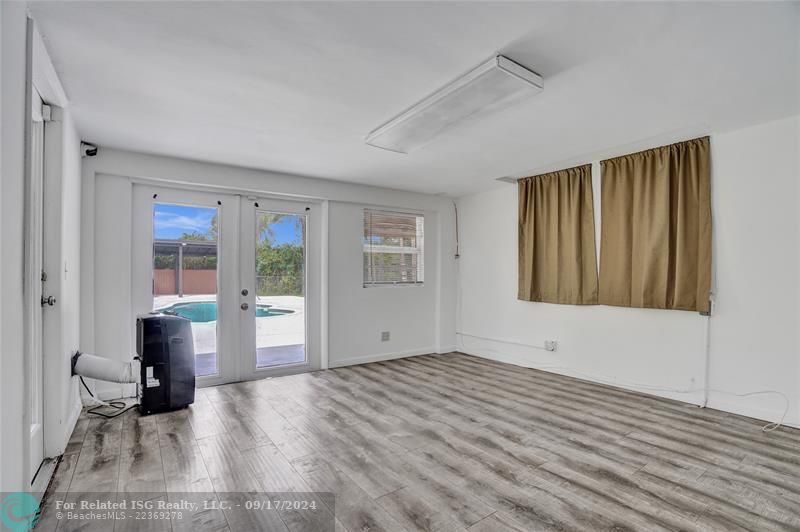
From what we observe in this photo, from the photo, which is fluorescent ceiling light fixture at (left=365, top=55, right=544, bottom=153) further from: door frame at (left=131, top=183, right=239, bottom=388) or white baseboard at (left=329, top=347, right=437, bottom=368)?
white baseboard at (left=329, top=347, right=437, bottom=368)

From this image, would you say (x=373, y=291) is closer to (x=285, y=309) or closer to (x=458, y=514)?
(x=285, y=309)

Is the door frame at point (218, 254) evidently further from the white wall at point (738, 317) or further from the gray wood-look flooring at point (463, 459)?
the white wall at point (738, 317)

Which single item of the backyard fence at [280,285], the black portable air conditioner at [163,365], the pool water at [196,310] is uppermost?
the backyard fence at [280,285]

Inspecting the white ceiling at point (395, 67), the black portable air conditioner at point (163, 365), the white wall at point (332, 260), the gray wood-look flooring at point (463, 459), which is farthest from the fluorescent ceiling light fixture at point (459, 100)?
the black portable air conditioner at point (163, 365)

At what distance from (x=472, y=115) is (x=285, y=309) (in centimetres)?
336

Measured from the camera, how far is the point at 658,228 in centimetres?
384

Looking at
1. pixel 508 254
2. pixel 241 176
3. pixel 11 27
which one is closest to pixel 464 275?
pixel 508 254

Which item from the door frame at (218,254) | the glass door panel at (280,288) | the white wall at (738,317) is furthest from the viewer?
the glass door panel at (280,288)

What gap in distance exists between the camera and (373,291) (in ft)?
18.3

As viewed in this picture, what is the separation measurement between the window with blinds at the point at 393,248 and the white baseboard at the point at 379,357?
1.05 m

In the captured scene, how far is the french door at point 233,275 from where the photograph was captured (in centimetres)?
413

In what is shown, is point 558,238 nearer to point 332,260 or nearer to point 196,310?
point 332,260

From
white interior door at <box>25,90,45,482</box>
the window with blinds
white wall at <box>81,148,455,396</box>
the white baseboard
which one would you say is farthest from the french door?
white interior door at <box>25,90,45,482</box>

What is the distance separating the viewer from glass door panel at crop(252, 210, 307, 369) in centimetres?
473
